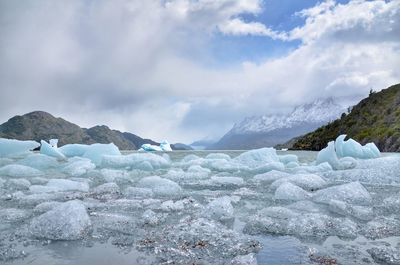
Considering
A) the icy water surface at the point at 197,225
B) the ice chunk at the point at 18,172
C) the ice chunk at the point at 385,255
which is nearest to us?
the ice chunk at the point at 385,255

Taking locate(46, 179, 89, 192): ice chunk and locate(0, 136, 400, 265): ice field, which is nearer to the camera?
locate(0, 136, 400, 265): ice field

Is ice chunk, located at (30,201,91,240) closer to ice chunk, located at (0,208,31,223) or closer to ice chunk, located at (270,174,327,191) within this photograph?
ice chunk, located at (0,208,31,223)

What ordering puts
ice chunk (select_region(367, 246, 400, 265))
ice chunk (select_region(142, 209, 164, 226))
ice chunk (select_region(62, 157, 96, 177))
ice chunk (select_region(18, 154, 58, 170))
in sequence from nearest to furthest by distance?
ice chunk (select_region(367, 246, 400, 265)) → ice chunk (select_region(142, 209, 164, 226)) → ice chunk (select_region(62, 157, 96, 177)) → ice chunk (select_region(18, 154, 58, 170))

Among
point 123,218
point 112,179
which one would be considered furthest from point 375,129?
point 123,218

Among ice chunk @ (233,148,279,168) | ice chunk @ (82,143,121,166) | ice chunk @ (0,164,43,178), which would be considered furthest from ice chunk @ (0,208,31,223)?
ice chunk @ (82,143,121,166)

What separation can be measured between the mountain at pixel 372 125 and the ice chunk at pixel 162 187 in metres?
86.7

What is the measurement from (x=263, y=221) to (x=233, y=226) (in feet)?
2.42

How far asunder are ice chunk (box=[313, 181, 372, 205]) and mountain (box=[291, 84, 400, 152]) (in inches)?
3365

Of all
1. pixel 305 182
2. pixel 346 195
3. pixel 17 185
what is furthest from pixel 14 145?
pixel 346 195

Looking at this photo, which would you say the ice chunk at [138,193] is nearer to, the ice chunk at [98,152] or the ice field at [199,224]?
the ice field at [199,224]

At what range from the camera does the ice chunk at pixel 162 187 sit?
45.4 ft

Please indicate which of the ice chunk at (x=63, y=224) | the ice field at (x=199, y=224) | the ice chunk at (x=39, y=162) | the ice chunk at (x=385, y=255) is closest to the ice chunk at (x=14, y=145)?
the ice chunk at (x=39, y=162)

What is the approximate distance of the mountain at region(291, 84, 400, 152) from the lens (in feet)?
328

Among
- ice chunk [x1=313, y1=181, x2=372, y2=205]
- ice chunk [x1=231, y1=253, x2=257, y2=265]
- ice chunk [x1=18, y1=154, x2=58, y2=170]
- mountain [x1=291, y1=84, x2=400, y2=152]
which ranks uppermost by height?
mountain [x1=291, y1=84, x2=400, y2=152]
